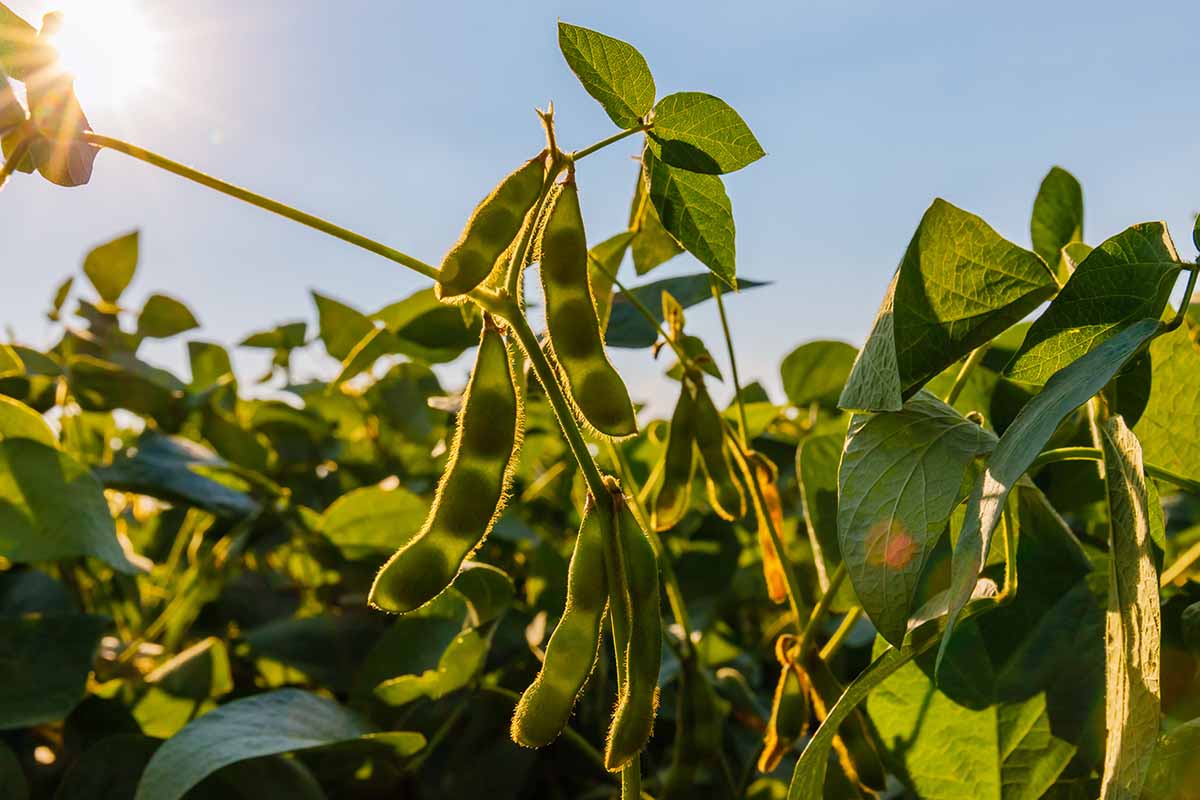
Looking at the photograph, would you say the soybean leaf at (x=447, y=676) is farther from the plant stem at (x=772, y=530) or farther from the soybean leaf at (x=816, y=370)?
the soybean leaf at (x=816, y=370)

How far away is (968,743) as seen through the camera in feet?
2.96

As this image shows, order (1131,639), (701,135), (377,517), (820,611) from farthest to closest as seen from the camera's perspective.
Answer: (377,517)
(820,611)
(701,135)
(1131,639)

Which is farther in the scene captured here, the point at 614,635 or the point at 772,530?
the point at 772,530

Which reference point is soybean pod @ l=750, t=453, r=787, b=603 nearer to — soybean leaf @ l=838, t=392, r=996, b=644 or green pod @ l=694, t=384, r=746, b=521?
green pod @ l=694, t=384, r=746, b=521

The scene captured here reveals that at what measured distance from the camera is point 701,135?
31.2 inches

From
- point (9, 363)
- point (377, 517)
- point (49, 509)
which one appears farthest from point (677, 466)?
point (9, 363)

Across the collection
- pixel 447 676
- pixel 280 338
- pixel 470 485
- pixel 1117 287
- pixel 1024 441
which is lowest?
pixel 447 676

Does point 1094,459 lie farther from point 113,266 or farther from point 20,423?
point 113,266

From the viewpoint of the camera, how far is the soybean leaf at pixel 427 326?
4.36 ft

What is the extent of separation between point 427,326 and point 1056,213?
2.71 feet

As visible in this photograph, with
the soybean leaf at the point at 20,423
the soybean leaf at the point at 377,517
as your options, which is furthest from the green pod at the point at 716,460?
the soybean leaf at the point at 20,423

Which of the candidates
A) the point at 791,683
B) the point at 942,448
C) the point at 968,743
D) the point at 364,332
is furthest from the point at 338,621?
the point at 942,448

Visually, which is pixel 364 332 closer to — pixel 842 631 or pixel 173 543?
pixel 173 543

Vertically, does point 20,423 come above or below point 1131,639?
below
